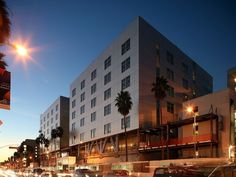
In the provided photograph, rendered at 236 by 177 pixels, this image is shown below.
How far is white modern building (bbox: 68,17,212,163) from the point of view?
2635 inches

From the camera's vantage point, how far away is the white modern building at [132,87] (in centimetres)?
6694

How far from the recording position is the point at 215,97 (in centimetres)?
5372

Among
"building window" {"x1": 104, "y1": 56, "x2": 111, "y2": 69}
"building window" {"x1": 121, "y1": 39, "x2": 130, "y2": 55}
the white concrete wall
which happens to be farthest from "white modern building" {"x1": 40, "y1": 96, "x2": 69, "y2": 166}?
"building window" {"x1": 121, "y1": 39, "x2": 130, "y2": 55}

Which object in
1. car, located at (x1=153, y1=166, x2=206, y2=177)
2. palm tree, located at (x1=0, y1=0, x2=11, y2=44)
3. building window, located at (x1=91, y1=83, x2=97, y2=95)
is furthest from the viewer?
building window, located at (x1=91, y1=83, x2=97, y2=95)

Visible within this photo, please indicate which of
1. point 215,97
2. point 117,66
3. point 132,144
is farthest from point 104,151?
point 215,97

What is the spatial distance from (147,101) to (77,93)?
40.0 meters

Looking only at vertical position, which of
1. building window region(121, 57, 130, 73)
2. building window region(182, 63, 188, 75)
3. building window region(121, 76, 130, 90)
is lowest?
building window region(121, 76, 130, 90)

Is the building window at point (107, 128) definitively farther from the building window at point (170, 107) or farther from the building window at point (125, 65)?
the building window at point (170, 107)

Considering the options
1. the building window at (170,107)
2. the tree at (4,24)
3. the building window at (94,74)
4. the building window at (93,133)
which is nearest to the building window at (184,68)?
the building window at (170,107)

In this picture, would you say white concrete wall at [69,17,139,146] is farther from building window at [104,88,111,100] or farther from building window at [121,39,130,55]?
building window at [104,88,111,100]

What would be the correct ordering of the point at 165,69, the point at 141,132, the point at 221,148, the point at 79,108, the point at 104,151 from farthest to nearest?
the point at 79,108, the point at 104,151, the point at 165,69, the point at 141,132, the point at 221,148

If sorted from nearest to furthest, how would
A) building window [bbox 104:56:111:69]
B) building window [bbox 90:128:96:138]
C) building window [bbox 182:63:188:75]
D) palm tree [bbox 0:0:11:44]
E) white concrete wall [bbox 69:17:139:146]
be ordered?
palm tree [bbox 0:0:11:44]
white concrete wall [bbox 69:17:139:146]
building window [bbox 104:56:111:69]
building window [bbox 182:63:188:75]
building window [bbox 90:128:96:138]

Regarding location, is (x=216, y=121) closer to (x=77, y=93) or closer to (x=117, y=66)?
(x=117, y=66)

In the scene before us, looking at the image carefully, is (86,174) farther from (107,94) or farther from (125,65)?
(107,94)
